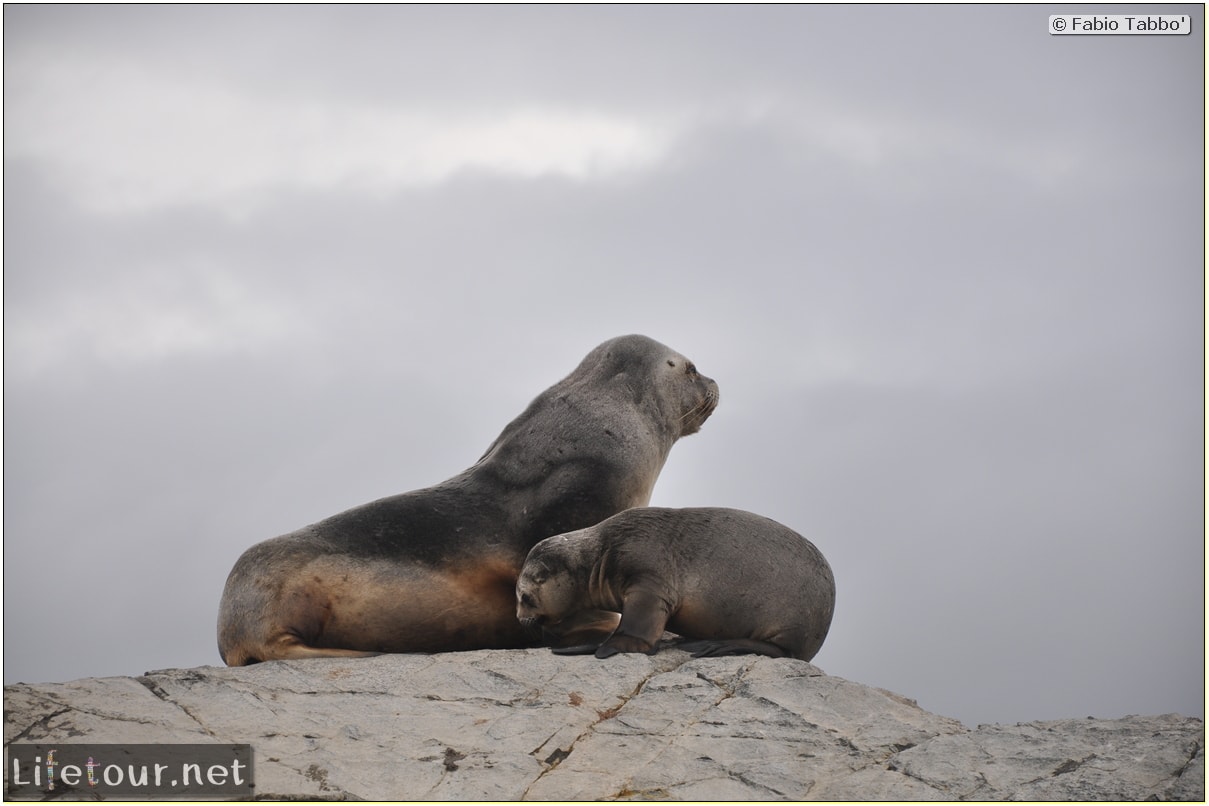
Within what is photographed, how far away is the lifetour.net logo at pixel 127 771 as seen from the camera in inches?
222

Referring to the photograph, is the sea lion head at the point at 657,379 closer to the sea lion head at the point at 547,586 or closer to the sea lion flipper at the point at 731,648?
the sea lion head at the point at 547,586

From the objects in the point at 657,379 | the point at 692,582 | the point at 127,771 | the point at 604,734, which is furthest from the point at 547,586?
the point at 127,771

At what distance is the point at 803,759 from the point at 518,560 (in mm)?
2965

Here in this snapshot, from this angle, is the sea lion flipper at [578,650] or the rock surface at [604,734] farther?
the sea lion flipper at [578,650]

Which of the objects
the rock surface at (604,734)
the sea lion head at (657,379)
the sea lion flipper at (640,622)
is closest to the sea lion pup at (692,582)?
the sea lion flipper at (640,622)

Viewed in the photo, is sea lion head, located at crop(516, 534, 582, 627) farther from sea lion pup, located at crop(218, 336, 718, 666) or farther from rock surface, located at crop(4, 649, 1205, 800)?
rock surface, located at crop(4, 649, 1205, 800)

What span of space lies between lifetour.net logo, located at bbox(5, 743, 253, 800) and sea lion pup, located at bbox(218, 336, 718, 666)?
82.8 inches


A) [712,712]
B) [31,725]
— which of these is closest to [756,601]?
[712,712]

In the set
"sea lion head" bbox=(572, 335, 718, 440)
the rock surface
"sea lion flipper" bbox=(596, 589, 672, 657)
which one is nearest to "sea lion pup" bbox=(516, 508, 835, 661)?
"sea lion flipper" bbox=(596, 589, 672, 657)

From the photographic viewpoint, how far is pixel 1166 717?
676 centimetres

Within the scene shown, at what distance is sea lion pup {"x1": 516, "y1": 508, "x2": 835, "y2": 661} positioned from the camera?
7.91 m

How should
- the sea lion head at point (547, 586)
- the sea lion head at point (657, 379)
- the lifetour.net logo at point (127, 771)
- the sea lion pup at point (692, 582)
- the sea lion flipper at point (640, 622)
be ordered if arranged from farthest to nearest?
the sea lion head at point (657, 379)
the sea lion head at point (547, 586)
the sea lion pup at point (692, 582)
the sea lion flipper at point (640, 622)
the lifetour.net logo at point (127, 771)

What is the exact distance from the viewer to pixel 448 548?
8.64 metres

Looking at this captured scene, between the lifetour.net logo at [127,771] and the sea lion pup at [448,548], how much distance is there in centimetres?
210
